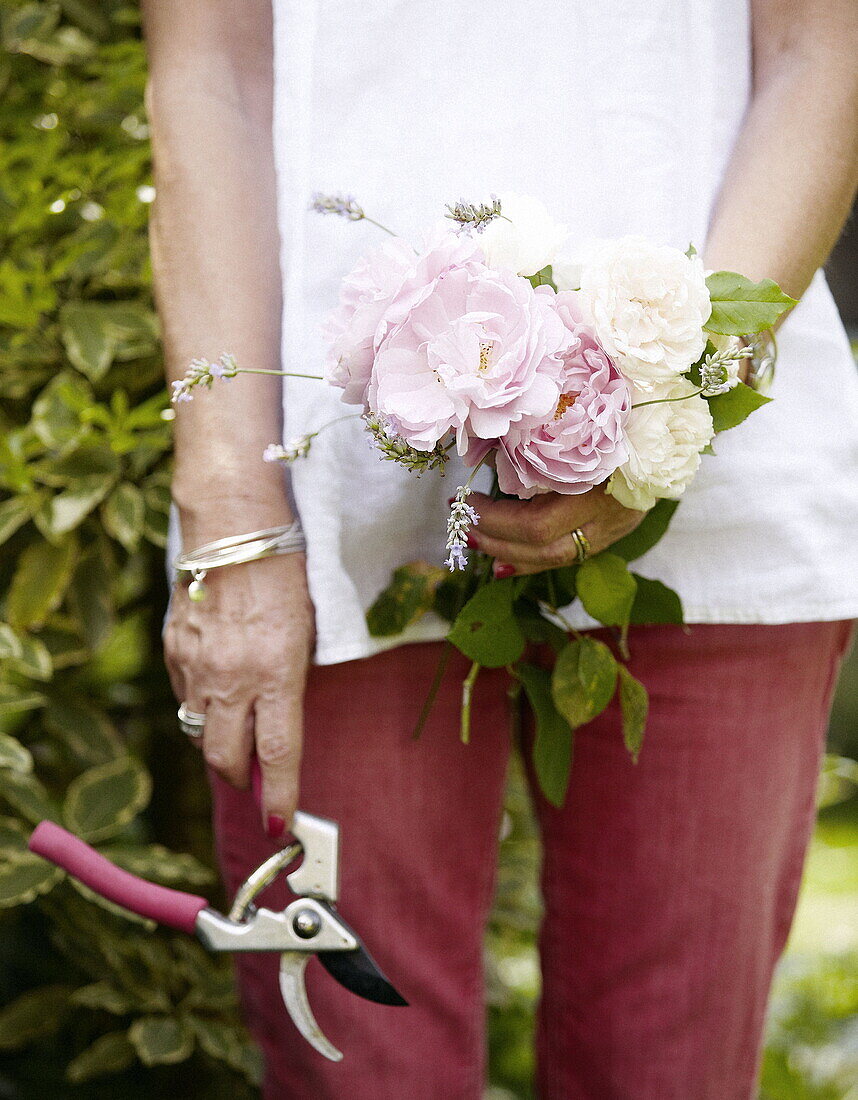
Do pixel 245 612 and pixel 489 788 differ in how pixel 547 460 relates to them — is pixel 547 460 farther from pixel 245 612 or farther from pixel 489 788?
pixel 489 788

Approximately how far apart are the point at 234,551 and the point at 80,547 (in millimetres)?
580

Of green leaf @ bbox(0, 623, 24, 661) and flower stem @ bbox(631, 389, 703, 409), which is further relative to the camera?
green leaf @ bbox(0, 623, 24, 661)

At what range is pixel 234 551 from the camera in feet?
2.46

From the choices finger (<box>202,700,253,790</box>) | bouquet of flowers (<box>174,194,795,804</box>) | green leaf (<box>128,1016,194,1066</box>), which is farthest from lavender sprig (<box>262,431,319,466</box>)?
green leaf (<box>128,1016,194,1066</box>)

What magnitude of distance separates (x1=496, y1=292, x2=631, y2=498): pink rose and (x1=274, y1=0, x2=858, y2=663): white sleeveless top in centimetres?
17

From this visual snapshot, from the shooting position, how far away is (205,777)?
151cm

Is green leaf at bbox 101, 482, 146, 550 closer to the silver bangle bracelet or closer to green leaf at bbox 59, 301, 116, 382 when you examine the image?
green leaf at bbox 59, 301, 116, 382

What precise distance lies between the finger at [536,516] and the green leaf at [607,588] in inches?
1.9

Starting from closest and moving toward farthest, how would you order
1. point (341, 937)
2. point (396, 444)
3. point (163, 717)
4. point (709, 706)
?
1. point (396, 444)
2. point (341, 937)
3. point (709, 706)
4. point (163, 717)

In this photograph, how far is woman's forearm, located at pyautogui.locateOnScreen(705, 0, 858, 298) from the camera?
2.50ft

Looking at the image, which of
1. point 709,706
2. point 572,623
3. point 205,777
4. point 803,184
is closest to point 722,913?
point 709,706

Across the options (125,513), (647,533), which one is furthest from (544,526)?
(125,513)

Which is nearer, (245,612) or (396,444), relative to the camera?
(396,444)

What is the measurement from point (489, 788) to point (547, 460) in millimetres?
458
